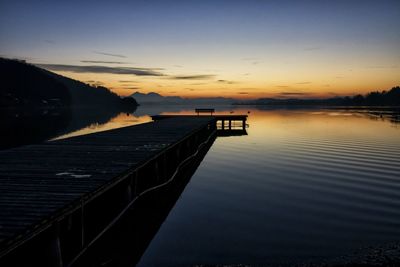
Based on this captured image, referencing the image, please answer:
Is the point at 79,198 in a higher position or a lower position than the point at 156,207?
higher

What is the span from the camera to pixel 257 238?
29.5 feet

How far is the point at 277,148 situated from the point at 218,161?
7663 millimetres

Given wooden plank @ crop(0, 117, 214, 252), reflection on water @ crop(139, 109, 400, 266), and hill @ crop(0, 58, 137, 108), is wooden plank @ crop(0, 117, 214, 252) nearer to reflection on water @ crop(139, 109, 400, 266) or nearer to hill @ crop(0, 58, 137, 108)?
reflection on water @ crop(139, 109, 400, 266)

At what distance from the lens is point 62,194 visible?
6.59 m

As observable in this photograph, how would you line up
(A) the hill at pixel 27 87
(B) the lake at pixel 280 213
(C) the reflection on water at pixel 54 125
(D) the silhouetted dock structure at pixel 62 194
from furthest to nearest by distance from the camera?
1. (A) the hill at pixel 27 87
2. (C) the reflection on water at pixel 54 125
3. (B) the lake at pixel 280 213
4. (D) the silhouetted dock structure at pixel 62 194

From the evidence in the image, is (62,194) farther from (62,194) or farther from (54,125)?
(54,125)

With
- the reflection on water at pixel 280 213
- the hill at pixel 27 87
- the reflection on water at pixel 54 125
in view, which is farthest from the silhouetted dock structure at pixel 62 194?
the hill at pixel 27 87

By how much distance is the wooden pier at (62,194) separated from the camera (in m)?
5.36

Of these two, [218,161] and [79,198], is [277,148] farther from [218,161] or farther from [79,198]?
[79,198]

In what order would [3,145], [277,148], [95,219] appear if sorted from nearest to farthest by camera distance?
[95,219]
[277,148]
[3,145]

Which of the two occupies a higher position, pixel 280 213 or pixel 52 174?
pixel 52 174

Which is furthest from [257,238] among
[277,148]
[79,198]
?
[277,148]

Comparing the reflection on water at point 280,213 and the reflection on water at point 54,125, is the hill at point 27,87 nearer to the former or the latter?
the reflection on water at point 54,125

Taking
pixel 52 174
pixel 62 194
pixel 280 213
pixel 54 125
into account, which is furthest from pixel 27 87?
pixel 62 194
